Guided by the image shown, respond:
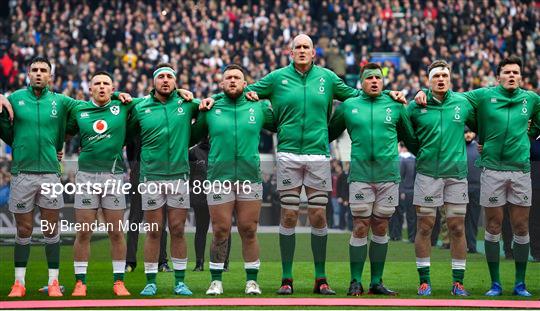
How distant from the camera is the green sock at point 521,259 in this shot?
11586 millimetres

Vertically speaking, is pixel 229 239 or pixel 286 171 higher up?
pixel 286 171

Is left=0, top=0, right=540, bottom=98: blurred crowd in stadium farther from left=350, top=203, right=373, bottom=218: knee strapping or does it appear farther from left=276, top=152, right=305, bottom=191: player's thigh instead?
left=350, top=203, right=373, bottom=218: knee strapping

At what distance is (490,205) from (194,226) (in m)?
3.24

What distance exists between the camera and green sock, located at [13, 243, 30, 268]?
37.8 ft

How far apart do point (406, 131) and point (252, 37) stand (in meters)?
21.3

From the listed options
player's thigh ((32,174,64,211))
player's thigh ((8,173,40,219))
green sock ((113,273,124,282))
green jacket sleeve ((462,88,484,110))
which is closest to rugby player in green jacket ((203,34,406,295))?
green jacket sleeve ((462,88,484,110))

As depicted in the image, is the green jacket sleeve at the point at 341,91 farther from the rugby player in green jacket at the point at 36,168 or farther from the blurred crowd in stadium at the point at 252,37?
the blurred crowd in stadium at the point at 252,37

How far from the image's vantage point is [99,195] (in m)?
11.5

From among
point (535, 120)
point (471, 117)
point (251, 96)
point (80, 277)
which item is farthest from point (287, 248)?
point (535, 120)

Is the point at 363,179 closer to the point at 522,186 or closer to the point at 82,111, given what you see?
the point at 522,186

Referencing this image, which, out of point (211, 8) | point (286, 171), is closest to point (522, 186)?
point (286, 171)

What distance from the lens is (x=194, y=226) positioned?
1253cm

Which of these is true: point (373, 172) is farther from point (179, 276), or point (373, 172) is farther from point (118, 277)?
point (118, 277)

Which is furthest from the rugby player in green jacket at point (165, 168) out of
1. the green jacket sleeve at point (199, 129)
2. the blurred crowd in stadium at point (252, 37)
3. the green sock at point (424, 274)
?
the blurred crowd in stadium at point (252, 37)
